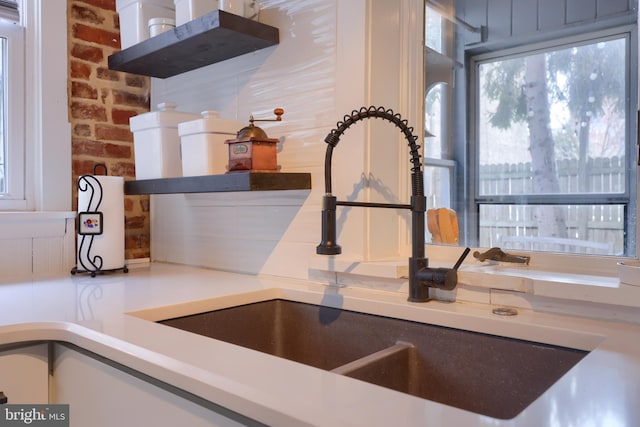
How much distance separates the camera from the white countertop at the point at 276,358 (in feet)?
2.11

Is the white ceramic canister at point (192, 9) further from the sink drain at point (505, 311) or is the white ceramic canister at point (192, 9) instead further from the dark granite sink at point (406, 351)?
the sink drain at point (505, 311)

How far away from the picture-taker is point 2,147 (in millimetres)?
1905

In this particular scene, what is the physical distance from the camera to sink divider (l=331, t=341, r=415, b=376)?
1.05m

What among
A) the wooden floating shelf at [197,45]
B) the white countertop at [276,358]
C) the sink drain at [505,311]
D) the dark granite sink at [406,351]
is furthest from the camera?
the wooden floating shelf at [197,45]

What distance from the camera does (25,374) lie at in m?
1.12

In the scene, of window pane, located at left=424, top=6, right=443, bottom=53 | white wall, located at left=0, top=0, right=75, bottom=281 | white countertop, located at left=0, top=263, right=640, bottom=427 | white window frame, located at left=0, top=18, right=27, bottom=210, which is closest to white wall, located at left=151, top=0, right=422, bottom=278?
window pane, located at left=424, top=6, right=443, bottom=53

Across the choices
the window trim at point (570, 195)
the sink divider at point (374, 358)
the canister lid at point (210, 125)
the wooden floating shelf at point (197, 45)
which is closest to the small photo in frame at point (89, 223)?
the canister lid at point (210, 125)

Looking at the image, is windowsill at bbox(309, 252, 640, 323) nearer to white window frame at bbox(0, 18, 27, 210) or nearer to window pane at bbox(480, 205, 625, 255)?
window pane at bbox(480, 205, 625, 255)

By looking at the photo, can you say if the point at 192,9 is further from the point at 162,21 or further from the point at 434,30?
the point at 434,30

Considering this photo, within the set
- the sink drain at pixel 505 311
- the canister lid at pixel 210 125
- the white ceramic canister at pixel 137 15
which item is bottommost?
the sink drain at pixel 505 311

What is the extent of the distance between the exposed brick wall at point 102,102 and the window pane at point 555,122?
53.6 inches

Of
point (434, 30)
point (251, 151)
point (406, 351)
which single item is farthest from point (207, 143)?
point (406, 351)

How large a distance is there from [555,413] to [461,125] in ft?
3.59

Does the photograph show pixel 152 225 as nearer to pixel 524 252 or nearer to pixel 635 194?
pixel 524 252
